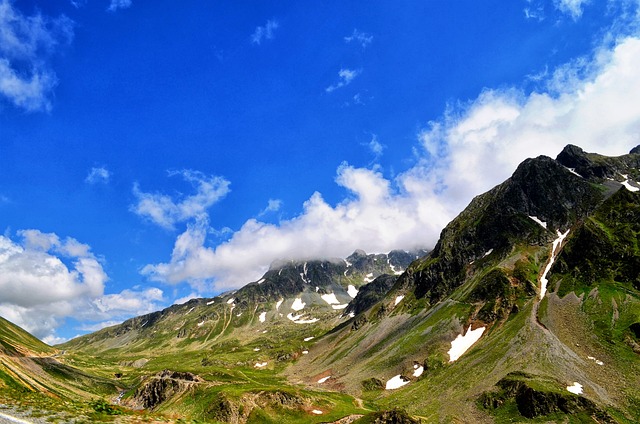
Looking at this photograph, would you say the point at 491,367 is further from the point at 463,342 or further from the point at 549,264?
the point at 549,264

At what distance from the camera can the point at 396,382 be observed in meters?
152

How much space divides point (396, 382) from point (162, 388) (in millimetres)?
86839

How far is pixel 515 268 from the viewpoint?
182m

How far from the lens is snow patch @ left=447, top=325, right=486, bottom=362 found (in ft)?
500

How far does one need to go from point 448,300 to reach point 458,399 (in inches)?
3664

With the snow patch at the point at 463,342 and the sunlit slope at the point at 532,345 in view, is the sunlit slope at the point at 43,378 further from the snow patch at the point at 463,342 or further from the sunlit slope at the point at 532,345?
the snow patch at the point at 463,342

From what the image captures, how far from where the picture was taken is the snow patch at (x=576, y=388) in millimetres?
90669

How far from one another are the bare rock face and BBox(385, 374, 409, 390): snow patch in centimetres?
7136

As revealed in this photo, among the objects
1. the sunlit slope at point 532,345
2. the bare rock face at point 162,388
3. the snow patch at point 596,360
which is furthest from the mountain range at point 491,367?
the snow patch at point 596,360

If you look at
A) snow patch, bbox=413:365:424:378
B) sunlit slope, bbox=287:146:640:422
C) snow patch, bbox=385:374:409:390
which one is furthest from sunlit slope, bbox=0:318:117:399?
snow patch, bbox=413:365:424:378

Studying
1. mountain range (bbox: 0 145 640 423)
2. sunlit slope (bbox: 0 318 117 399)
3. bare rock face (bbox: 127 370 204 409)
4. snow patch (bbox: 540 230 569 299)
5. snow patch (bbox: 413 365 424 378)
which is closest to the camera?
mountain range (bbox: 0 145 640 423)

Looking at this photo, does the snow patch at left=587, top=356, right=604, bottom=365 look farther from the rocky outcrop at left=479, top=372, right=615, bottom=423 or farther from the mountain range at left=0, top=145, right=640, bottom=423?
the rocky outcrop at left=479, top=372, right=615, bottom=423

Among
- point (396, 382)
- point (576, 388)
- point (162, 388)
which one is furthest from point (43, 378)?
point (576, 388)

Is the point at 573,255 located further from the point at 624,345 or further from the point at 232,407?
the point at 232,407
